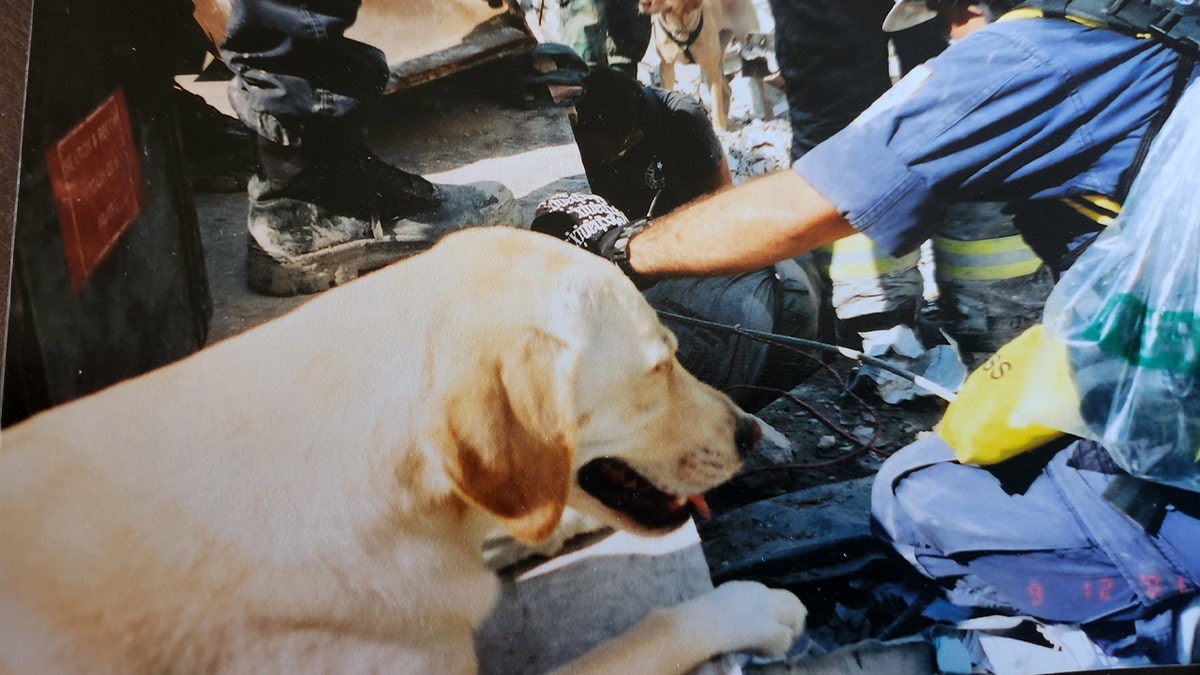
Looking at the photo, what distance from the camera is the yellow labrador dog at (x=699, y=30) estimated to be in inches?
56.4

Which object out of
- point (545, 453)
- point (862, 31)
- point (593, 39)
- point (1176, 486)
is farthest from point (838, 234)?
point (1176, 486)

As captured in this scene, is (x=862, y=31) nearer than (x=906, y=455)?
Yes

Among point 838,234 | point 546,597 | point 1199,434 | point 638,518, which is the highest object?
point 838,234

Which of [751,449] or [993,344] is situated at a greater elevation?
[993,344]

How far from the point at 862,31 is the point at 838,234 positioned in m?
0.37

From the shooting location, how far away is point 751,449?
1.48 m

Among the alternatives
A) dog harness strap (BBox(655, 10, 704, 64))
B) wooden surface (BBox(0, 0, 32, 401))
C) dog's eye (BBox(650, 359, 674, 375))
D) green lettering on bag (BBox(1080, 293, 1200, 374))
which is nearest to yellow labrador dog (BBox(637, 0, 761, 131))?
dog harness strap (BBox(655, 10, 704, 64))

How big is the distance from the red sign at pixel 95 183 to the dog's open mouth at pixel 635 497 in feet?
2.97

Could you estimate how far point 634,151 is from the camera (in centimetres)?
Result: 154

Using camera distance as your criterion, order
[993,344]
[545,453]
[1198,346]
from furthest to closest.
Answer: [993,344], [1198,346], [545,453]

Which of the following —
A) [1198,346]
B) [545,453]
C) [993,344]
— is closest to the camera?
[545,453]

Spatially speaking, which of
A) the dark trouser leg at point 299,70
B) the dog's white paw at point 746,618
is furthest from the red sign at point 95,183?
the dog's white paw at point 746,618

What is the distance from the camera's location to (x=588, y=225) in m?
1.49

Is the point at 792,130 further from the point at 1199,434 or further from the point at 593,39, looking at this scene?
the point at 1199,434
